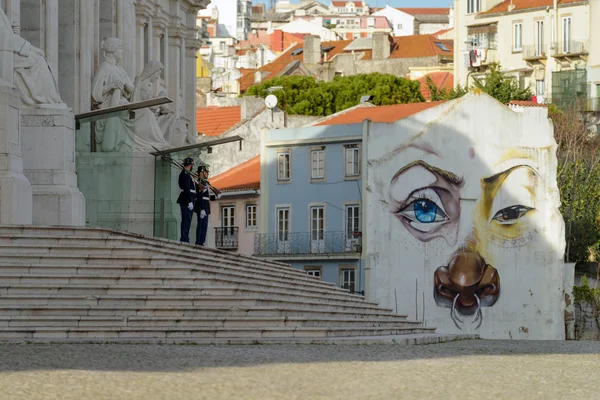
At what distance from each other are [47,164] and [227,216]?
4264cm

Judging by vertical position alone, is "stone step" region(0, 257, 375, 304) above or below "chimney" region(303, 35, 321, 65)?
below

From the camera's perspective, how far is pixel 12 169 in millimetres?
31844

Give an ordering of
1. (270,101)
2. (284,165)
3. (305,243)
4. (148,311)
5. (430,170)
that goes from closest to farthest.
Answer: (148,311) < (430,170) < (305,243) < (284,165) < (270,101)

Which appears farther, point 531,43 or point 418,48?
point 418,48

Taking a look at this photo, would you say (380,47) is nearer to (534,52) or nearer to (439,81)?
(439,81)

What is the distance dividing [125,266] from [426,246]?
39959 mm

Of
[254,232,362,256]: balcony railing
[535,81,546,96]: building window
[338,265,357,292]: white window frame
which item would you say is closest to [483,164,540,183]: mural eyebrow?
[254,232,362,256]: balcony railing

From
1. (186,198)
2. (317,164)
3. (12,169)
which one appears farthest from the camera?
(317,164)

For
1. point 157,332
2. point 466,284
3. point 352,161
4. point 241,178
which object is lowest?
point 466,284

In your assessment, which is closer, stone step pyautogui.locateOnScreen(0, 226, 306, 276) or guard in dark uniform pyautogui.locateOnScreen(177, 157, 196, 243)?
stone step pyautogui.locateOnScreen(0, 226, 306, 276)

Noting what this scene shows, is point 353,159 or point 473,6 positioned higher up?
point 473,6

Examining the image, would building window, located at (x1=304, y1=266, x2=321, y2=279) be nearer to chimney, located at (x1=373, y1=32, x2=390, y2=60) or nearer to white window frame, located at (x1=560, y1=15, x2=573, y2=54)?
white window frame, located at (x1=560, y1=15, x2=573, y2=54)

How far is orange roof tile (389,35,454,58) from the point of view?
148 metres

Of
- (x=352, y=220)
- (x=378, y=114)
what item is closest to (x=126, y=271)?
(x=352, y=220)
